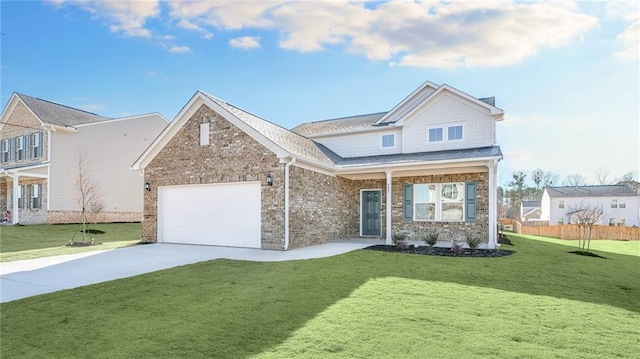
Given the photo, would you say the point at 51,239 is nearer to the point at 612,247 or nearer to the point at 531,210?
the point at 612,247

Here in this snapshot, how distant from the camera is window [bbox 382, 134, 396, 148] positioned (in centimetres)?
1653

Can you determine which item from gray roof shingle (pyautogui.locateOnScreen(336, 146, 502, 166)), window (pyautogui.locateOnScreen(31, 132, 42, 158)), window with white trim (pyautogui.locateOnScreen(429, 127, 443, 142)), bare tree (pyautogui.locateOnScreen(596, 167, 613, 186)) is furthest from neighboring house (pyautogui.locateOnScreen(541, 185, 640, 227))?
window (pyautogui.locateOnScreen(31, 132, 42, 158))

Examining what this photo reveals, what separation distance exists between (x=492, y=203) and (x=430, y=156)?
301 centimetres

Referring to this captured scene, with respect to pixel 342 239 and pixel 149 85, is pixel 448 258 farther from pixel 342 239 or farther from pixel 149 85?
pixel 149 85

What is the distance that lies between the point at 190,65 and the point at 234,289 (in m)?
13.5

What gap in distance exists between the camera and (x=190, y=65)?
55.0 feet

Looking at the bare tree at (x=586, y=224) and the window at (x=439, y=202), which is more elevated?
the window at (x=439, y=202)

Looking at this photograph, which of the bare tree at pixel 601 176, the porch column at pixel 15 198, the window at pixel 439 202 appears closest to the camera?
the window at pixel 439 202

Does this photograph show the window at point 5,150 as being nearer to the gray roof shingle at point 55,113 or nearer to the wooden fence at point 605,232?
the gray roof shingle at point 55,113

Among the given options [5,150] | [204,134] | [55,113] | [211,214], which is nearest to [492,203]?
[211,214]

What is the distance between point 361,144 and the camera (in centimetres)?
1731

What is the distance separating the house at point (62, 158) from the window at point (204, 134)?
13685mm

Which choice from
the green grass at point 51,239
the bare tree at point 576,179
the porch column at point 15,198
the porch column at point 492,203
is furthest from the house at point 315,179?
the bare tree at point 576,179

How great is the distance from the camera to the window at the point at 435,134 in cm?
1536
